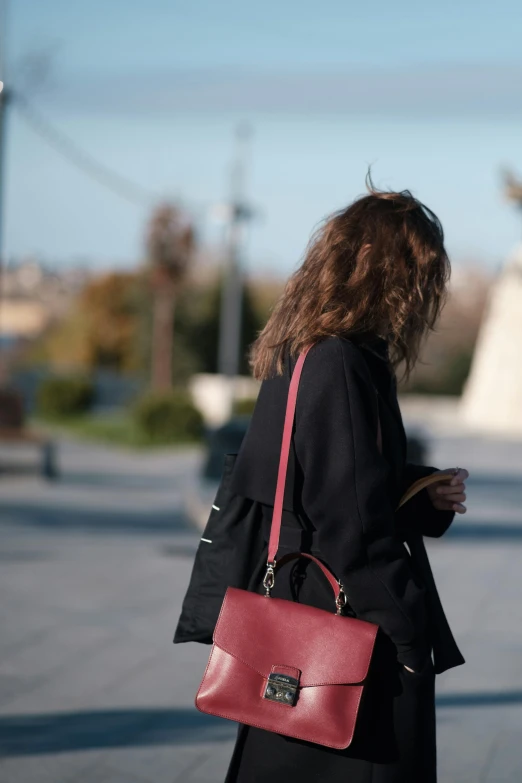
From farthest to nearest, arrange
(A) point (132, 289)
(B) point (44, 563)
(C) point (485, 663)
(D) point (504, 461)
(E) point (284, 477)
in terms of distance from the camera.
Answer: (A) point (132, 289), (D) point (504, 461), (B) point (44, 563), (C) point (485, 663), (E) point (284, 477)

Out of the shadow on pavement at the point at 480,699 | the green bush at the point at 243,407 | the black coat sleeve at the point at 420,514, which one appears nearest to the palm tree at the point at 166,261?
the green bush at the point at 243,407

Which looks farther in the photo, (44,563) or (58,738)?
(44,563)

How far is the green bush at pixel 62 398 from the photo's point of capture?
24.8 metres

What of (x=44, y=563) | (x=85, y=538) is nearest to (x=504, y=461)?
(x=85, y=538)

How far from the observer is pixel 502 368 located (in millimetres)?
23688

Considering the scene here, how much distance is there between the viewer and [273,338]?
2.19 metres

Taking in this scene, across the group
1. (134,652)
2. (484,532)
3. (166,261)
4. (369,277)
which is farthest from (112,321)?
(369,277)

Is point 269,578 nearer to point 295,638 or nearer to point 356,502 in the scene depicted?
point 295,638

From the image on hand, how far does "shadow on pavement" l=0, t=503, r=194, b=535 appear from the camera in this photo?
28.5 ft

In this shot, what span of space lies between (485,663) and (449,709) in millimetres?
776

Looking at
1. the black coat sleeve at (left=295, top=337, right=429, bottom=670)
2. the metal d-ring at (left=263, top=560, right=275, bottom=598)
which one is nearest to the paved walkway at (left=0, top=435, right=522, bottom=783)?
the metal d-ring at (left=263, top=560, right=275, bottom=598)

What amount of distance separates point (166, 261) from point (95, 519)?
19.1m

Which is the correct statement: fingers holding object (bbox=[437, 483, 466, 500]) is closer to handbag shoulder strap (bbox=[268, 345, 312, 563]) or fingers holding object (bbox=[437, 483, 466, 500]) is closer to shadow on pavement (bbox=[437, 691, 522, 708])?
handbag shoulder strap (bbox=[268, 345, 312, 563])

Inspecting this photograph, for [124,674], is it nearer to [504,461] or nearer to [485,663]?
[485,663]
